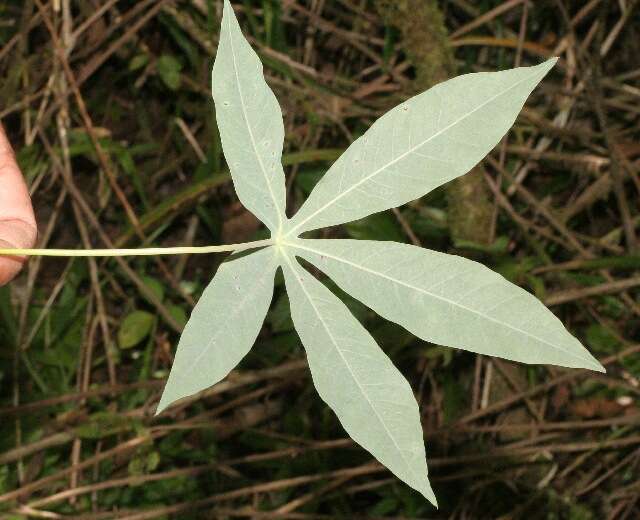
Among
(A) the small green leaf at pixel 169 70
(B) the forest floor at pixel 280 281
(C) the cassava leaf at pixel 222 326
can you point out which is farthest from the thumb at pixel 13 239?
(A) the small green leaf at pixel 169 70

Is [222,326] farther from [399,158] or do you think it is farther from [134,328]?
[134,328]

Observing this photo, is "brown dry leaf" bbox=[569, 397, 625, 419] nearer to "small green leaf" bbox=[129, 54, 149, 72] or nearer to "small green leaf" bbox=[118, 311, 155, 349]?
"small green leaf" bbox=[118, 311, 155, 349]

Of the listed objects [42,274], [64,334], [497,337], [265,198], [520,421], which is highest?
[265,198]

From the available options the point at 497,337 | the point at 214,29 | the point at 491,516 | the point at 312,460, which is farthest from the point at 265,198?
the point at 491,516

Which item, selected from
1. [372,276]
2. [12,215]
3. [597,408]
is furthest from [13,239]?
[597,408]

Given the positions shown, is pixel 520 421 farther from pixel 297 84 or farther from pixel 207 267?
pixel 297 84

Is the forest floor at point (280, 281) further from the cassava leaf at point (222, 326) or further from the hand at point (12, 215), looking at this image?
the cassava leaf at point (222, 326)
